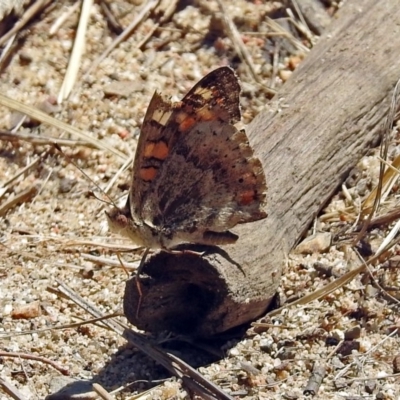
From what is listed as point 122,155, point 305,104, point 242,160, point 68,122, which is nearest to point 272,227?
point 242,160

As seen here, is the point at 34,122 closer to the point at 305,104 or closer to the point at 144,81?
the point at 144,81

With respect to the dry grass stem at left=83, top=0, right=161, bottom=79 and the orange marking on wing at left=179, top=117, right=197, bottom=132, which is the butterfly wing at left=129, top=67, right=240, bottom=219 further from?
the dry grass stem at left=83, top=0, right=161, bottom=79

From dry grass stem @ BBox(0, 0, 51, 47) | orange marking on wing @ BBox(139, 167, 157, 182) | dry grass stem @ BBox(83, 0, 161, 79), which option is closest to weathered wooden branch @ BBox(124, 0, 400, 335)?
orange marking on wing @ BBox(139, 167, 157, 182)

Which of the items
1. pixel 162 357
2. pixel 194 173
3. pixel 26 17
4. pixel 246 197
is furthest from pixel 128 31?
pixel 162 357

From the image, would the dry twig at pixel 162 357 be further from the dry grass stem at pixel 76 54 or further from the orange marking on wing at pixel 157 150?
the dry grass stem at pixel 76 54

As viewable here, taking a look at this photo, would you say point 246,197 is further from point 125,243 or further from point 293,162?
point 125,243

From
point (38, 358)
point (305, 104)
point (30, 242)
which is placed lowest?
point (38, 358)
